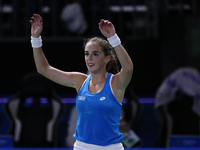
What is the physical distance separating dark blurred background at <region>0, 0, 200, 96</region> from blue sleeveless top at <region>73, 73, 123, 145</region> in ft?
11.1

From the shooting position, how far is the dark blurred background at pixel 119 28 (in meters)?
5.61

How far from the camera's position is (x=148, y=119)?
205 inches

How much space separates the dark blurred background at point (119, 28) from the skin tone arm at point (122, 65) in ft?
10.9

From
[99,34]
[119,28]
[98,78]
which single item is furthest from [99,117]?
[119,28]

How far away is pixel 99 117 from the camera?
231cm

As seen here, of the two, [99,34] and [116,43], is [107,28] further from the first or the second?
[99,34]

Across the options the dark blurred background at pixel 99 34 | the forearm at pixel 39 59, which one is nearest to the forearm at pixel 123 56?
the forearm at pixel 39 59

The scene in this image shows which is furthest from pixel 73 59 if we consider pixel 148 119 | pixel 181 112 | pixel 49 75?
pixel 49 75

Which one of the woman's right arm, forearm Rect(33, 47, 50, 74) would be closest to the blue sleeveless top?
the woman's right arm

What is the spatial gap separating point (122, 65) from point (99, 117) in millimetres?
365

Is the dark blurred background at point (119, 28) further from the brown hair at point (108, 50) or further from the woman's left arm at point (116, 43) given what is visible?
the woman's left arm at point (116, 43)

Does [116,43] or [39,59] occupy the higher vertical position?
[116,43]

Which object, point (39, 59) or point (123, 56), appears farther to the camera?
point (39, 59)

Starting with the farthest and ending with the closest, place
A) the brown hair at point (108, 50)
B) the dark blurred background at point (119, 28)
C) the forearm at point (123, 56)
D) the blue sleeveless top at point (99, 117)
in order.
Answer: the dark blurred background at point (119, 28)
the brown hair at point (108, 50)
the blue sleeveless top at point (99, 117)
the forearm at point (123, 56)
